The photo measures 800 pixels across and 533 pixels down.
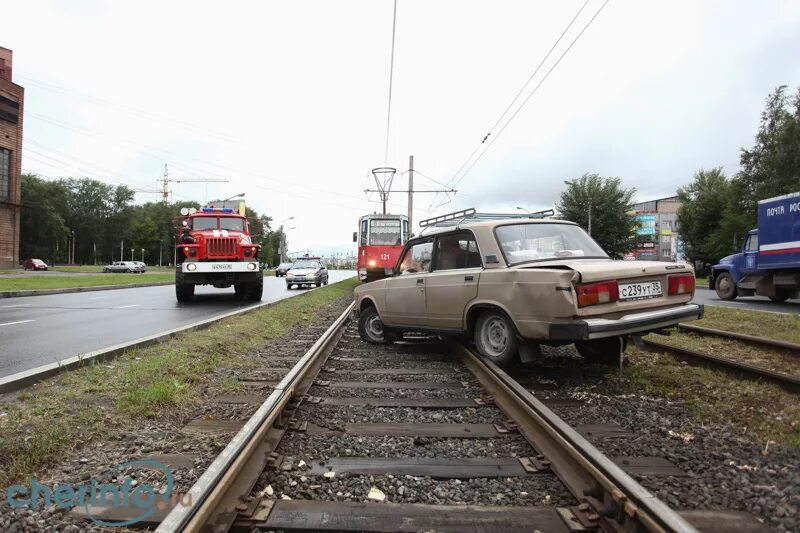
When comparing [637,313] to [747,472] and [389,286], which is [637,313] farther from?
[389,286]

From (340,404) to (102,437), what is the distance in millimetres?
1773

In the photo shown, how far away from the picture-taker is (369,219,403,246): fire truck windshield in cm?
2048

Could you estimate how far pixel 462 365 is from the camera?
229 inches

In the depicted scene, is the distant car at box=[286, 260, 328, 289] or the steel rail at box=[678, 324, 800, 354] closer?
the steel rail at box=[678, 324, 800, 354]

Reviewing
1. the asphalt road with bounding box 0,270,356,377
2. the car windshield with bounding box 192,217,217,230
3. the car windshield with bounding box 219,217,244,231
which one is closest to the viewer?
the asphalt road with bounding box 0,270,356,377

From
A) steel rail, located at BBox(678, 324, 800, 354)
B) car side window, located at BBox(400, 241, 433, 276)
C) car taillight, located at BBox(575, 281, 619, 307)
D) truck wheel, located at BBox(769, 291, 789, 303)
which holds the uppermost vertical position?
car side window, located at BBox(400, 241, 433, 276)

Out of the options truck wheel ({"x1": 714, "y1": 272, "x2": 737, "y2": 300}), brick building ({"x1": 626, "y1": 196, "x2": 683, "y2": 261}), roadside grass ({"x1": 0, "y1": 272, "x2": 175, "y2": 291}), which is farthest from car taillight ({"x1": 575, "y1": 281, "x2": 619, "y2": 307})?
brick building ({"x1": 626, "y1": 196, "x2": 683, "y2": 261})

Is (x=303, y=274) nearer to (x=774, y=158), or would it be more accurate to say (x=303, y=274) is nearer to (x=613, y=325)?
(x=613, y=325)

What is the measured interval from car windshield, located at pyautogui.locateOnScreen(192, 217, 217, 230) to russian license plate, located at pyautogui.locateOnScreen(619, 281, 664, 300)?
12968mm

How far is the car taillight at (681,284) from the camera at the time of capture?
4858 mm

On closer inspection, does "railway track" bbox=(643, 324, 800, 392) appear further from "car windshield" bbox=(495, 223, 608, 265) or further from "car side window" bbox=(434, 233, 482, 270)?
"car side window" bbox=(434, 233, 482, 270)

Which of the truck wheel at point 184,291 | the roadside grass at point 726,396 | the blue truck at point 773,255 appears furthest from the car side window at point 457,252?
the blue truck at point 773,255

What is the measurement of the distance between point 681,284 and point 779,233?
1172 cm

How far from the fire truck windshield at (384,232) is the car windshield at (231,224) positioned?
6441 mm
